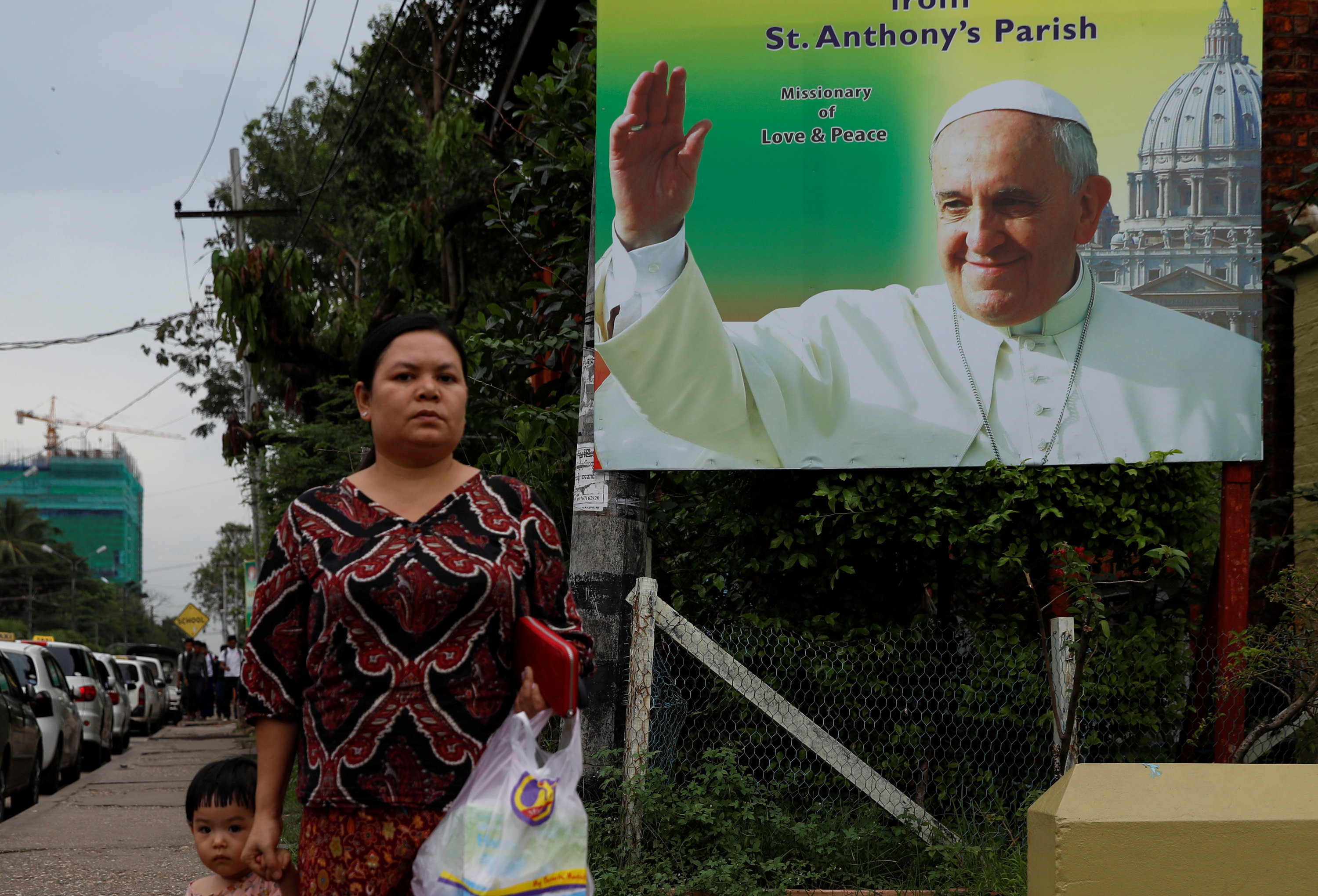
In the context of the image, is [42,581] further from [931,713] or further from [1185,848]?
[1185,848]

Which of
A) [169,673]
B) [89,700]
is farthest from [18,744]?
[169,673]

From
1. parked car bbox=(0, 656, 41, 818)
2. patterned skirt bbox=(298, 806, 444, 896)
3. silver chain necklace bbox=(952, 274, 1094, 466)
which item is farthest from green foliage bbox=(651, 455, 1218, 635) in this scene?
parked car bbox=(0, 656, 41, 818)

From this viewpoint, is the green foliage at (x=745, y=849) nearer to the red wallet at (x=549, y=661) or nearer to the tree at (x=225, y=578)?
the red wallet at (x=549, y=661)

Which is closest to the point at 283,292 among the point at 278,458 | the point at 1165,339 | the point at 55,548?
the point at 278,458

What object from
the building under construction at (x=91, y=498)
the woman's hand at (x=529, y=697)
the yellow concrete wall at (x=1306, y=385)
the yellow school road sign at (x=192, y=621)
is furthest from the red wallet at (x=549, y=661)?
the building under construction at (x=91, y=498)

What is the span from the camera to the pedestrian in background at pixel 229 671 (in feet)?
76.8

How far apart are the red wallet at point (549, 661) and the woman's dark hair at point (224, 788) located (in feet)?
4.45

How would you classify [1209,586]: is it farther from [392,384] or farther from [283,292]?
[283,292]

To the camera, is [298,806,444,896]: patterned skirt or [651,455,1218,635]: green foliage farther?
[651,455,1218,635]: green foliage

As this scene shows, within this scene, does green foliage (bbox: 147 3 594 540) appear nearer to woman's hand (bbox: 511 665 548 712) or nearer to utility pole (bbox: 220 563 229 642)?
woman's hand (bbox: 511 665 548 712)

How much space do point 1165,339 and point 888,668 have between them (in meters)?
2.11

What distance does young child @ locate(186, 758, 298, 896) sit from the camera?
3559 mm

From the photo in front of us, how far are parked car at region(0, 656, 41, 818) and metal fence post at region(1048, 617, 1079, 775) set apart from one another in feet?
26.8

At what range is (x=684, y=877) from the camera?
550 centimetres
